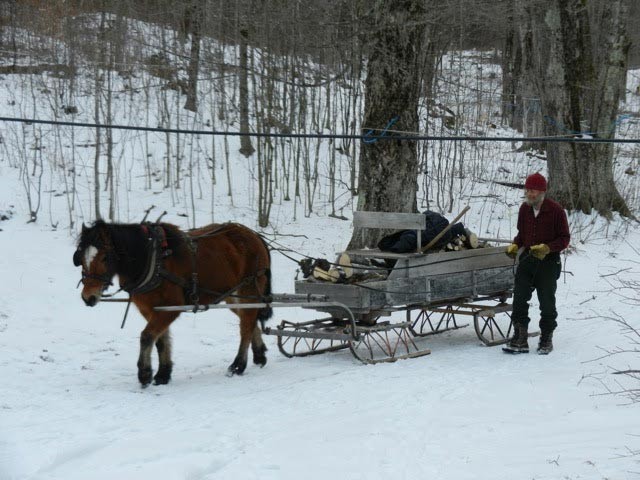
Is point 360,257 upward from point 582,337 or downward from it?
upward

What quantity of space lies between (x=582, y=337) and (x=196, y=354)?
4.56 meters

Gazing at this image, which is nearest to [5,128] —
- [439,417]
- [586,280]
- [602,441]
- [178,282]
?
[178,282]

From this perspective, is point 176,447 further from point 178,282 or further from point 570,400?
point 570,400

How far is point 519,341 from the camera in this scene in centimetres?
912

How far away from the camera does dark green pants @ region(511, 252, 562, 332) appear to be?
903cm

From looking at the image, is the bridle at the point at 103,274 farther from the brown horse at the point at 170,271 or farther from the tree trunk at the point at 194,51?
the tree trunk at the point at 194,51

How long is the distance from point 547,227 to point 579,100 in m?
8.86

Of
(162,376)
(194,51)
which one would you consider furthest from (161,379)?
(194,51)

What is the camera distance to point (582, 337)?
988cm

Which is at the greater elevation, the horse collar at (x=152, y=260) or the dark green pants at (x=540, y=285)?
the horse collar at (x=152, y=260)

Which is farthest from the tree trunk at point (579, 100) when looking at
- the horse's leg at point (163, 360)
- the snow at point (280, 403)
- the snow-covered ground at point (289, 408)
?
the horse's leg at point (163, 360)

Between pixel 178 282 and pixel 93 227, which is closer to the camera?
pixel 93 227

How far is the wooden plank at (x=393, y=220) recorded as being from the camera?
8.81 metres

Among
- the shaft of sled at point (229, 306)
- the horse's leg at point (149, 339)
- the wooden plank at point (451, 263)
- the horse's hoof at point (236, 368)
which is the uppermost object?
the wooden plank at point (451, 263)
